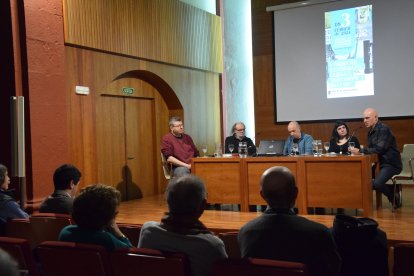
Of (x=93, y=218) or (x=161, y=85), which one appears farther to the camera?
(x=161, y=85)

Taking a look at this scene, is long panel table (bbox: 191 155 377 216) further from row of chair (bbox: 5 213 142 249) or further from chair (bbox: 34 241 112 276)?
chair (bbox: 34 241 112 276)

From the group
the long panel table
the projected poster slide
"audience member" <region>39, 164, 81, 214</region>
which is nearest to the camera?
"audience member" <region>39, 164, 81, 214</region>

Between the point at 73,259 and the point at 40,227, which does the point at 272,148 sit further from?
the point at 73,259

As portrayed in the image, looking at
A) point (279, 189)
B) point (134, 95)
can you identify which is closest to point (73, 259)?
point (279, 189)

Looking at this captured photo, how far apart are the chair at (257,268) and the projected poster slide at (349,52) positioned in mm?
6642

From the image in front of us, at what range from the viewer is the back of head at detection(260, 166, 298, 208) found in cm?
203

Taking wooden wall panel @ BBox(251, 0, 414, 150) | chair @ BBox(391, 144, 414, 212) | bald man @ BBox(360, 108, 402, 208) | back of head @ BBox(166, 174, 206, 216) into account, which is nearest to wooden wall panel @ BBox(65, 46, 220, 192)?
wooden wall panel @ BBox(251, 0, 414, 150)

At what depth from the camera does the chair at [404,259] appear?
1.94 m

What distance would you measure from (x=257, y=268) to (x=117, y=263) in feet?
2.01

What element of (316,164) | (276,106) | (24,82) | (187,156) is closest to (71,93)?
(24,82)

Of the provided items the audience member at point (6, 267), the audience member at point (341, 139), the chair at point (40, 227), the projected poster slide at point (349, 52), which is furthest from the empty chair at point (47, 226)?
the projected poster slide at point (349, 52)

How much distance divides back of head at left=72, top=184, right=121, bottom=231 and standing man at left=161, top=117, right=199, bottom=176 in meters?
3.74

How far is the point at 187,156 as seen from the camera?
6.20 m

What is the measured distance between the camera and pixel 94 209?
2.16 meters
